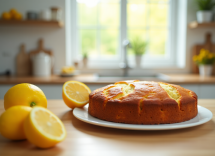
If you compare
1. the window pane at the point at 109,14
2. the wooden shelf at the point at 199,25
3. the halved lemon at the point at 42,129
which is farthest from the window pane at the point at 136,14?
the halved lemon at the point at 42,129

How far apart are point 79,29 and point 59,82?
117cm

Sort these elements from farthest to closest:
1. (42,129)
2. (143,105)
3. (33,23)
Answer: (33,23)
(143,105)
(42,129)

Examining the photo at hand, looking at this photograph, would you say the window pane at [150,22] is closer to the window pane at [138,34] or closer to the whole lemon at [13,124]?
the window pane at [138,34]

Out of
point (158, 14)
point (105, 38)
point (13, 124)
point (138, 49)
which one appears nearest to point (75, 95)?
point (13, 124)

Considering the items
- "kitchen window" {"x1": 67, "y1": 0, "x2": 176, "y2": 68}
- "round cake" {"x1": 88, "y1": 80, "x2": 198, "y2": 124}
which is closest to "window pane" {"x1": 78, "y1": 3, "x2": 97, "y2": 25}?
"kitchen window" {"x1": 67, "y1": 0, "x2": 176, "y2": 68}

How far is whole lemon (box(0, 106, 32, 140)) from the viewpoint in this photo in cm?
55

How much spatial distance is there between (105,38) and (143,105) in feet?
8.20

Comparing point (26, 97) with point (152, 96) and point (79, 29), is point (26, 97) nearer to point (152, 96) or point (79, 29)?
point (152, 96)

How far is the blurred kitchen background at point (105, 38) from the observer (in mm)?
2676

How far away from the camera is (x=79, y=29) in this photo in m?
3.09

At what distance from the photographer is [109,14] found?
305 centimetres

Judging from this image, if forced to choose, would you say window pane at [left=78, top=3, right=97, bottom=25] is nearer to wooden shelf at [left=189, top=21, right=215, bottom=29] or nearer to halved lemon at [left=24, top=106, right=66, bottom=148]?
wooden shelf at [left=189, top=21, right=215, bottom=29]

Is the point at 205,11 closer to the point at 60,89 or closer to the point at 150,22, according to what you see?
the point at 150,22

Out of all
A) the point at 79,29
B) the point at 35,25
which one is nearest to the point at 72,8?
the point at 79,29
